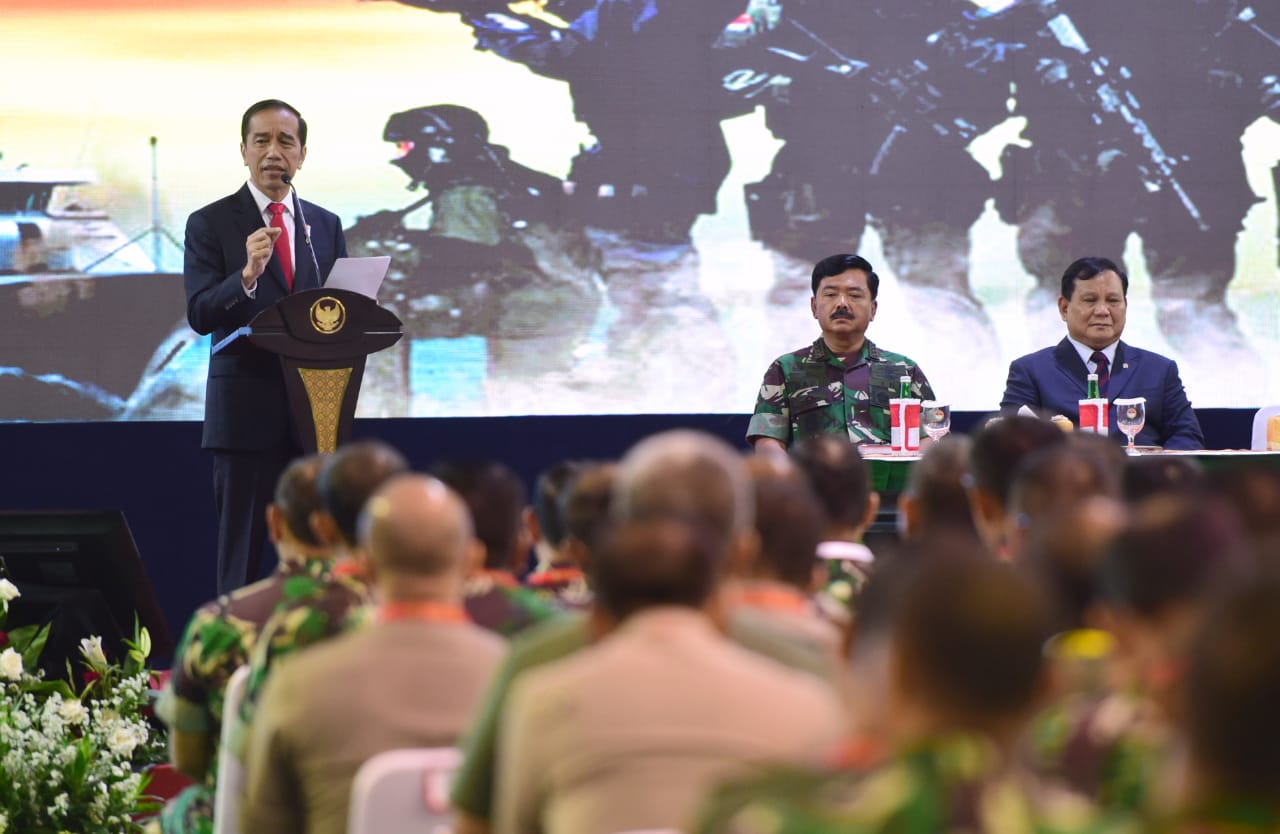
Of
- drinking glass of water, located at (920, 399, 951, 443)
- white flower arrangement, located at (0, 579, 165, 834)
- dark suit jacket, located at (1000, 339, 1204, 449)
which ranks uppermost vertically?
dark suit jacket, located at (1000, 339, 1204, 449)

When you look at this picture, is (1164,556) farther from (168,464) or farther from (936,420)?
(168,464)

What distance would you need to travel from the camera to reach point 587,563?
2404 mm

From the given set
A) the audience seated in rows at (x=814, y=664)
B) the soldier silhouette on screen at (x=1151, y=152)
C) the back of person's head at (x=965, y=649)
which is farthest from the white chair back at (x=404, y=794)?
the soldier silhouette on screen at (x=1151, y=152)

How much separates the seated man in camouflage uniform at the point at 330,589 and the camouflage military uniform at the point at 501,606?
0.14 metres

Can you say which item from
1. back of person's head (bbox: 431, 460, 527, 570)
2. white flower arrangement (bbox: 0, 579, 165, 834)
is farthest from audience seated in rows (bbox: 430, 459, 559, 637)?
white flower arrangement (bbox: 0, 579, 165, 834)

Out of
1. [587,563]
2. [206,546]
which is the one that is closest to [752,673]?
[587,563]

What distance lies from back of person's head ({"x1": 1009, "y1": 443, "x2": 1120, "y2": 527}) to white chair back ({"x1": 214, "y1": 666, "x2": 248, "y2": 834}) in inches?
41.1

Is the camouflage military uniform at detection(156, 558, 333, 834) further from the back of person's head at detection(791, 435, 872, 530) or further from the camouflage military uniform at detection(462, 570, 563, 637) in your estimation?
the back of person's head at detection(791, 435, 872, 530)

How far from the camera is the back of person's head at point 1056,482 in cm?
223

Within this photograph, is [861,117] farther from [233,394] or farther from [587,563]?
[587,563]

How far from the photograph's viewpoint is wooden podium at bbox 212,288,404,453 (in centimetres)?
417

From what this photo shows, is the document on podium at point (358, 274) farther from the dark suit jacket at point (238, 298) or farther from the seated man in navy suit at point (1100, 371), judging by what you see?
the seated man in navy suit at point (1100, 371)

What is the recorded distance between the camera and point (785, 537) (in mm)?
→ 2121

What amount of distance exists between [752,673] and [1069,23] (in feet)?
17.3
